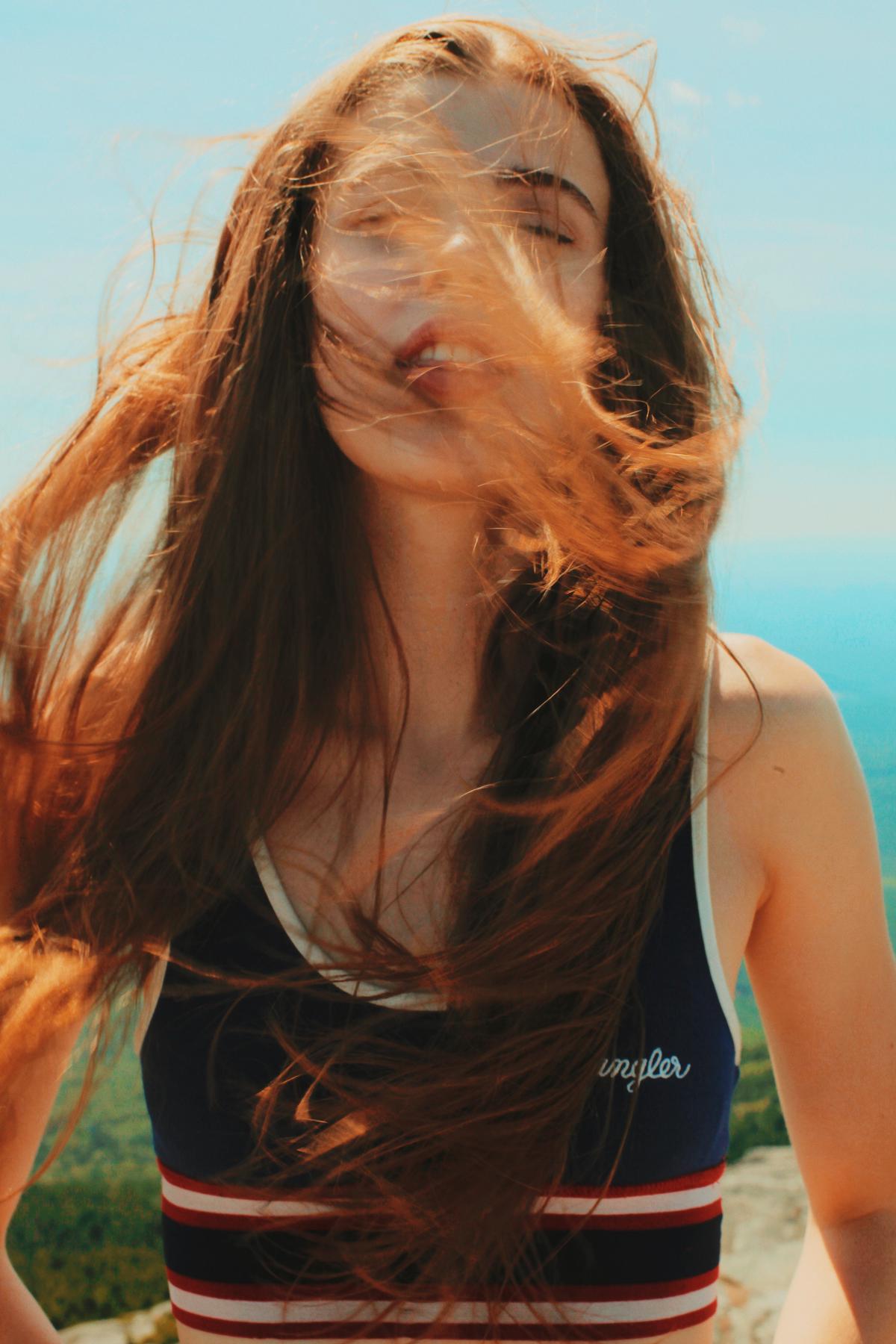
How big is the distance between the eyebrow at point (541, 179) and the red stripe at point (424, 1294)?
3.44 ft

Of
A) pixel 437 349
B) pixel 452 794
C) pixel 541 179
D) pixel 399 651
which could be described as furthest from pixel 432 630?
pixel 541 179

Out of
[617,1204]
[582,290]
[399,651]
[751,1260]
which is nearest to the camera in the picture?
[617,1204]

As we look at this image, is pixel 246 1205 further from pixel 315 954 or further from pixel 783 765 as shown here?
pixel 783 765

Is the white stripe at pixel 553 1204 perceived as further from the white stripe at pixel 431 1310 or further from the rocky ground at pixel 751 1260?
the rocky ground at pixel 751 1260

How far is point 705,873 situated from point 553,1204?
338mm

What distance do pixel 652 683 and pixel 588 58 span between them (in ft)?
2.32

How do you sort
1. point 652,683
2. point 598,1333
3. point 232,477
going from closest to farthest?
point 598,1333
point 652,683
point 232,477

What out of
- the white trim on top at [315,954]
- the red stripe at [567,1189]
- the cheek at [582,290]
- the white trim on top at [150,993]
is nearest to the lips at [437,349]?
the cheek at [582,290]

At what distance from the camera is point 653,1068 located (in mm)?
1073

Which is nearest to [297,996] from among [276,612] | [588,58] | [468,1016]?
[468,1016]

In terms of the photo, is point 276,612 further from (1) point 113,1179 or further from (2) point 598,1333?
(1) point 113,1179

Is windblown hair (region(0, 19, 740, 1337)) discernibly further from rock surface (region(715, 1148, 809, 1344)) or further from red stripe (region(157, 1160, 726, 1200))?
rock surface (region(715, 1148, 809, 1344))

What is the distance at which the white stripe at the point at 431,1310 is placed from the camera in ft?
3.49

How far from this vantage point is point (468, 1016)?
1101 millimetres
